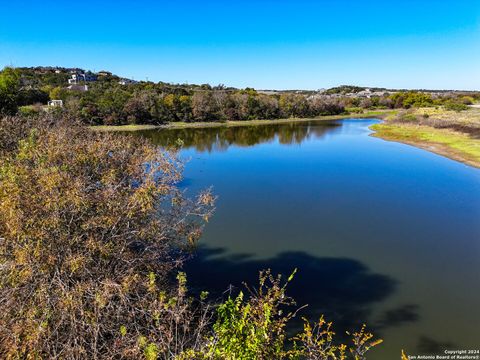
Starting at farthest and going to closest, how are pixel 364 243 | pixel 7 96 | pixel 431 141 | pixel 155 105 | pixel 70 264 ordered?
pixel 155 105 → pixel 431 141 → pixel 7 96 → pixel 364 243 → pixel 70 264

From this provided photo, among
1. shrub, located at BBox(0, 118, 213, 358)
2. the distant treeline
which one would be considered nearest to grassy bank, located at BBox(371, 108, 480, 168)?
the distant treeline

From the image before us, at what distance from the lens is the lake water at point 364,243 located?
1220 cm

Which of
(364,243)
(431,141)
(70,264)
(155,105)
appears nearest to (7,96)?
(70,264)

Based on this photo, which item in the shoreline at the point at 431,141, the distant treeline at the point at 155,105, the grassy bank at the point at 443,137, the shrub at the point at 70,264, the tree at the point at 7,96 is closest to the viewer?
the shrub at the point at 70,264

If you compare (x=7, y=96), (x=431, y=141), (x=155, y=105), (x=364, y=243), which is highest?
(x=7, y=96)

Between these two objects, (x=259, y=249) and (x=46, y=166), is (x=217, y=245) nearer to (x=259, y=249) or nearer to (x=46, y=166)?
(x=259, y=249)

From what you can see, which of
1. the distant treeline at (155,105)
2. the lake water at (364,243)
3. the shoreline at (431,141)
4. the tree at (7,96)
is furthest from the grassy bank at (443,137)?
the tree at (7,96)

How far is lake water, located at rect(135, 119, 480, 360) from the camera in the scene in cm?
1220

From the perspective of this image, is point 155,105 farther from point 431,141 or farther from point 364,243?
point 364,243

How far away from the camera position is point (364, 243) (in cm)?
1783

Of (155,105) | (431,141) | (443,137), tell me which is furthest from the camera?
(155,105)

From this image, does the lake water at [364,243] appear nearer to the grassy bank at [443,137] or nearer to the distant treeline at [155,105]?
the grassy bank at [443,137]

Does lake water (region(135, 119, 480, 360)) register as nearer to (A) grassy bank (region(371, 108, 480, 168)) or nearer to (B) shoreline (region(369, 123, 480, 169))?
(B) shoreline (region(369, 123, 480, 169))

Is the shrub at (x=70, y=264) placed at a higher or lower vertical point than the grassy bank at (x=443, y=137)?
higher
